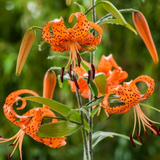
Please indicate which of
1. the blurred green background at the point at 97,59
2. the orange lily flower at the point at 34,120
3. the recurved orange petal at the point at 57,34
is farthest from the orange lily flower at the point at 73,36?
the blurred green background at the point at 97,59

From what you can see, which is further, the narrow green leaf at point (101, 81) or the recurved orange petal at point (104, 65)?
the recurved orange petal at point (104, 65)

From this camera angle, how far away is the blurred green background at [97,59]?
246 cm

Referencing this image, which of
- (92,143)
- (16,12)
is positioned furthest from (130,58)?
(92,143)

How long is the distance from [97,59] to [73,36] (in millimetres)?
1479

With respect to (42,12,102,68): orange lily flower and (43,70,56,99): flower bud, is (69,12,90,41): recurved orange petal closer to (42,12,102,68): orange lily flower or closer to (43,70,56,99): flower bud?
(42,12,102,68): orange lily flower

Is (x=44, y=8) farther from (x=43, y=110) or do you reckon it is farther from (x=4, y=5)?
(x=43, y=110)

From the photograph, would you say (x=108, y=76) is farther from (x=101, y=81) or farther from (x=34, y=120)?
(x=34, y=120)

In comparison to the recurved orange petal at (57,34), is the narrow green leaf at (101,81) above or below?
below

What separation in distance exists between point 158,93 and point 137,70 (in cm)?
33

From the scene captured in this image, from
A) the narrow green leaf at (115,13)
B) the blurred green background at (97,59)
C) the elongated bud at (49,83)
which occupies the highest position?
the narrow green leaf at (115,13)

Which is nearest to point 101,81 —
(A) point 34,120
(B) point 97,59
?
(A) point 34,120

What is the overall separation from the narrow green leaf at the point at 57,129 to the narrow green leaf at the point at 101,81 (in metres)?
0.14

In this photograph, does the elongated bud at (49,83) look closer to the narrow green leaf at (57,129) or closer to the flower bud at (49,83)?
the flower bud at (49,83)

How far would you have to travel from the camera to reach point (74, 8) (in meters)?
2.37
